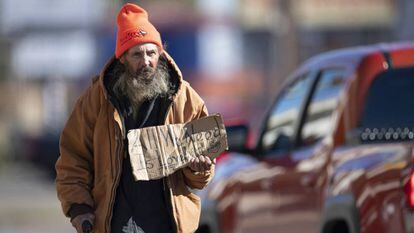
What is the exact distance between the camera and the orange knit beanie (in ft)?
21.4

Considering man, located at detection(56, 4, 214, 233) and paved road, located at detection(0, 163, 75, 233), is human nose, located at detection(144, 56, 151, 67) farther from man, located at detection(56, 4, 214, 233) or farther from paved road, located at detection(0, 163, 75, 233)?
paved road, located at detection(0, 163, 75, 233)

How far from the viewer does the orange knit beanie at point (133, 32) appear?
6531 mm

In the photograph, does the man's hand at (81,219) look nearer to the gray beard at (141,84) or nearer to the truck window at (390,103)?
the gray beard at (141,84)

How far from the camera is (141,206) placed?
6.54 metres

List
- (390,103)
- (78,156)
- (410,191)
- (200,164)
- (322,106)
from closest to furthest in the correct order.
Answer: (200,164)
(78,156)
(410,191)
(390,103)
(322,106)

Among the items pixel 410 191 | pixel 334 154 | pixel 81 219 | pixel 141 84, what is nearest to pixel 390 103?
pixel 334 154

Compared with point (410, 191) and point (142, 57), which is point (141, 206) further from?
point (410, 191)

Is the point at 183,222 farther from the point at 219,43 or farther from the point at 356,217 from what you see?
the point at 219,43

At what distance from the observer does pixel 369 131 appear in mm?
8031

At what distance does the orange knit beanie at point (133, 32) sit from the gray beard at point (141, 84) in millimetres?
94

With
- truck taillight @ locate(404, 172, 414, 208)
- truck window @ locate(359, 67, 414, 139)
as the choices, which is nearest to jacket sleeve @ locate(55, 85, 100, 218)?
truck taillight @ locate(404, 172, 414, 208)

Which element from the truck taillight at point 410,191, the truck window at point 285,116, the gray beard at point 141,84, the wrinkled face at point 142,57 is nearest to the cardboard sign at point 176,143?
the gray beard at point 141,84

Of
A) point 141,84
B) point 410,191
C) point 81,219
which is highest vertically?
point 141,84

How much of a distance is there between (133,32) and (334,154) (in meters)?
1.98
